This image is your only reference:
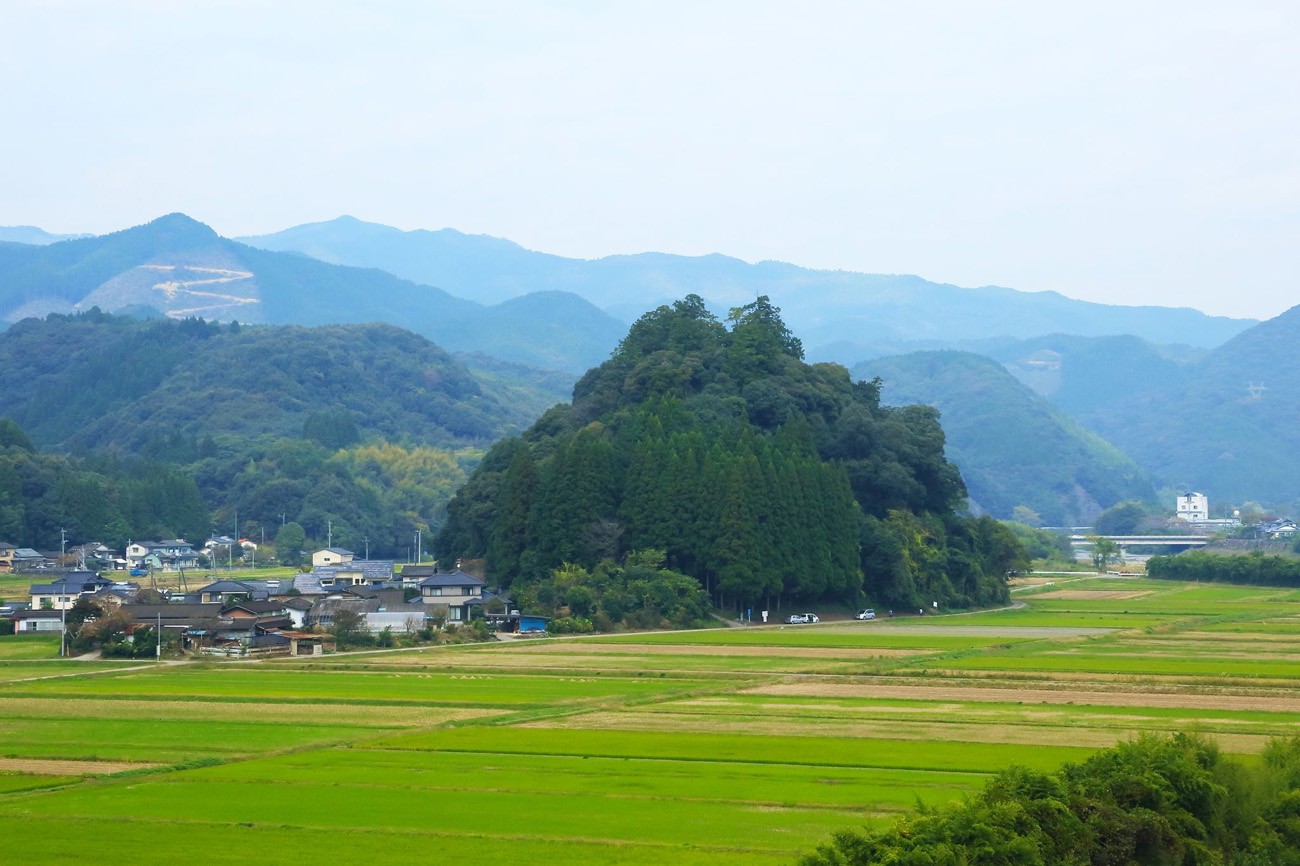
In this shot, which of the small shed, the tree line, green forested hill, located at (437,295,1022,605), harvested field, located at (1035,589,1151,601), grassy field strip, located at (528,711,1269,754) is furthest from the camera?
the tree line

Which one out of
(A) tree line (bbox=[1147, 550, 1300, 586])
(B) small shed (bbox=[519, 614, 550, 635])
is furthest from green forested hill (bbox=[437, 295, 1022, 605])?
(A) tree line (bbox=[1147, 550, 1300, 586])

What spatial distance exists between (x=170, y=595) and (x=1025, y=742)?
43.5 metres

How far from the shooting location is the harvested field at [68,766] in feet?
84.0

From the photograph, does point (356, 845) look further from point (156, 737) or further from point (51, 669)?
point (51, 669)

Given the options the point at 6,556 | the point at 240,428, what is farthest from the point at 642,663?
the point at 240,428

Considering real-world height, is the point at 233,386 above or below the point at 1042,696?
above

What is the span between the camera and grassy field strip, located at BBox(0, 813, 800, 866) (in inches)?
774

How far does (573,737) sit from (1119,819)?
39.2ft

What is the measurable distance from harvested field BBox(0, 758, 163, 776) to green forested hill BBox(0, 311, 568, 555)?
2874 inches

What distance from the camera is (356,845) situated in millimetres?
20328

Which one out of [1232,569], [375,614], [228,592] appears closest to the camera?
[375,614]

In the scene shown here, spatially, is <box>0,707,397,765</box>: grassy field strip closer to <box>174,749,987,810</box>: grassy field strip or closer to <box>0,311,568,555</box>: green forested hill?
<box>174,749,987,810</box>: grassy field strip

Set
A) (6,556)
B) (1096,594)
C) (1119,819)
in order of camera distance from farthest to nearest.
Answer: (6,556) < (1096,594) < (1119,819)

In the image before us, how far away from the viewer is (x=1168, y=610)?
212 ft
